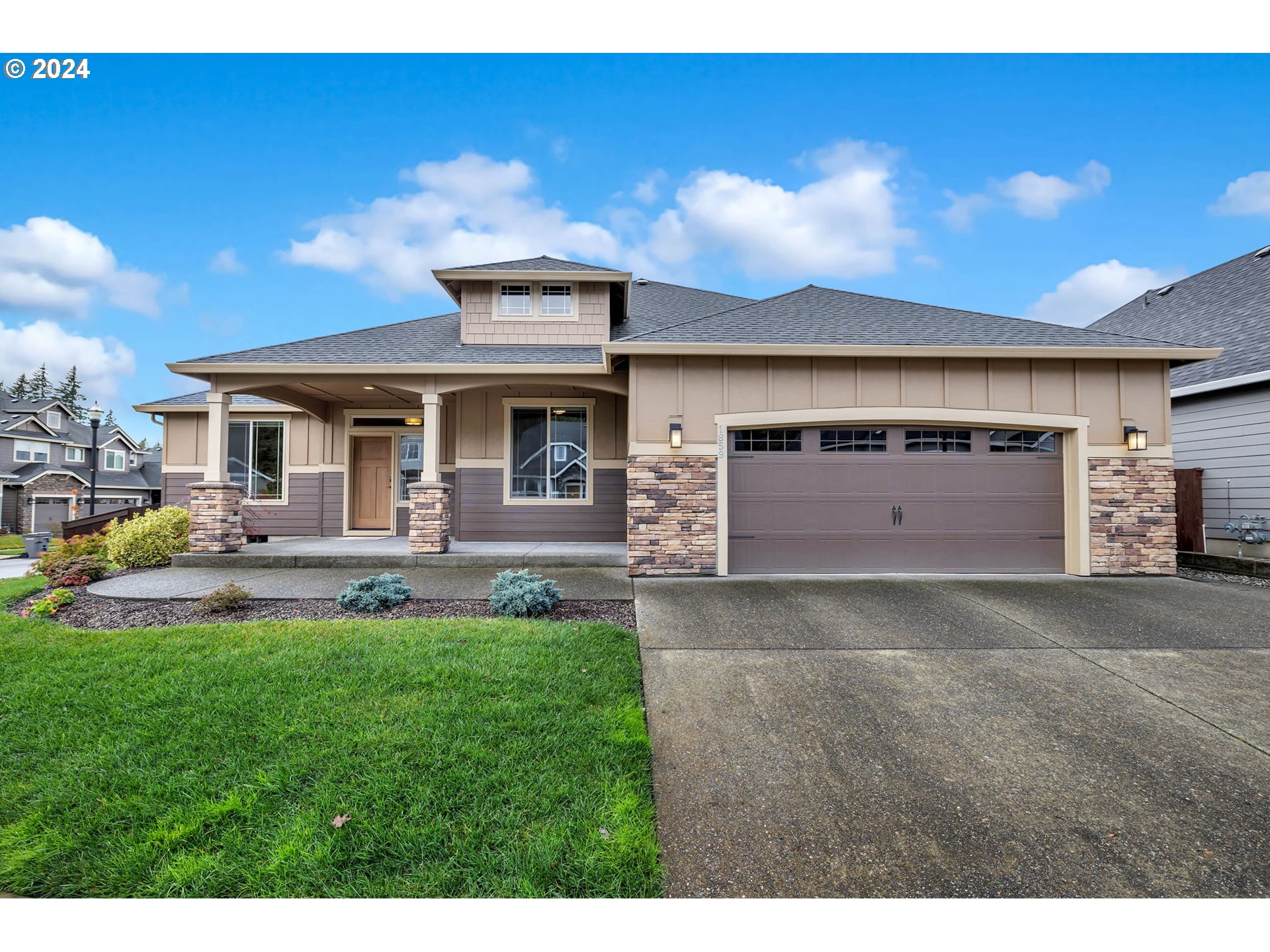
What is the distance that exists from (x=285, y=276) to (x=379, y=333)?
21750 mm

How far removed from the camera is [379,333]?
31.9ft

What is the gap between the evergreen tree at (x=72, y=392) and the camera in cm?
5169

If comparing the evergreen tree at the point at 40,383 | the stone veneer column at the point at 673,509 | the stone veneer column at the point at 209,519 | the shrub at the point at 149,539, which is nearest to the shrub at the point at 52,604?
the shrub at the point at 149,539

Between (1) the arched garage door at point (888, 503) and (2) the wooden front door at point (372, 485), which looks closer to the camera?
(1) the arched garage door at point (888, 503)

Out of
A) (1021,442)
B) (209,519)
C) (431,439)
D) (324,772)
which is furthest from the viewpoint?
(431,439)

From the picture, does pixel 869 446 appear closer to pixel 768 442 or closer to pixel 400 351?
pixel 768 442

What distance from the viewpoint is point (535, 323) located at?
33.0ft

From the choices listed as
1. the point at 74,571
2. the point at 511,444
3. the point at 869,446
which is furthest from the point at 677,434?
the point at 74,571

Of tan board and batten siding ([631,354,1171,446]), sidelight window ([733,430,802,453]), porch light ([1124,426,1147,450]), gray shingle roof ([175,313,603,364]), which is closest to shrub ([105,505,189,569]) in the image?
gray shingle roof ([175,313,603,364])

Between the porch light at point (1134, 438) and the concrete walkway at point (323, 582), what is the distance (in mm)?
7032

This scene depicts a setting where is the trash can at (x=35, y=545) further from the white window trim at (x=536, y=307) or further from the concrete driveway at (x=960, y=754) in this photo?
the concrete driveway at (x=960, y=754)

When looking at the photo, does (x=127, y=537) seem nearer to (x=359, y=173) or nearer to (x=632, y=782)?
(x=632, y=782)

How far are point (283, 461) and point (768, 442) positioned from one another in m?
9.67

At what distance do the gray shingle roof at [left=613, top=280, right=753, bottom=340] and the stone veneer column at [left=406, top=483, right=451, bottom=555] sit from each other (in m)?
4.64
